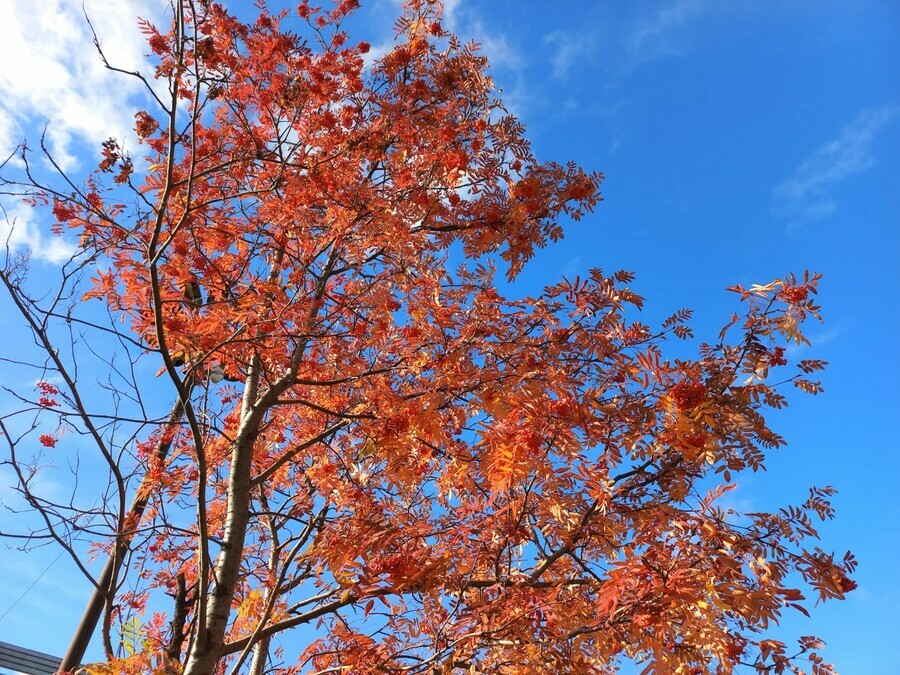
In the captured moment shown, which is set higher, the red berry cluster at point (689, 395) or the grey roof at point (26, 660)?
the red berry cluster at point (689, 395)

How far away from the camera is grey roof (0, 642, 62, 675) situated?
8.32 m

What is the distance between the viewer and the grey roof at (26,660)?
27.3 feet

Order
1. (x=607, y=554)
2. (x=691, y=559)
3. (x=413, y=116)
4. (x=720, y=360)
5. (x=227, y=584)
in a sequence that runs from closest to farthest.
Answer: (x=691, y=559) → (x=720, y=360) → (x=227, y=584) → (x=607, y=554) → (x=413, y=116)

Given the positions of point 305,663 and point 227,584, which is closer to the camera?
point 227,584

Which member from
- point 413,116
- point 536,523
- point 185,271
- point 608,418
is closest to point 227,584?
point 536,523

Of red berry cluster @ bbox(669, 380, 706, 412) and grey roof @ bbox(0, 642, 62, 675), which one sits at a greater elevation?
red berry cluster @ bbox(669, 380, 706, 412)

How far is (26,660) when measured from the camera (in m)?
8.53

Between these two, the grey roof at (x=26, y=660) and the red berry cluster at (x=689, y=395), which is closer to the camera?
the red berry cluster at (x=689, y=395)

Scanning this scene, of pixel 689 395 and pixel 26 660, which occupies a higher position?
pixel 689 395

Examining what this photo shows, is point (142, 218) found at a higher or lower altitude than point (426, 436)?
higher

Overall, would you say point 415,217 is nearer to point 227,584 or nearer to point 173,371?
point 173,371

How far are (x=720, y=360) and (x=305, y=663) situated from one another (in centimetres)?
356

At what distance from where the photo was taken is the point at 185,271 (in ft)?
15.6

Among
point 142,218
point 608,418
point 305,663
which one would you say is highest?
point 142,218
